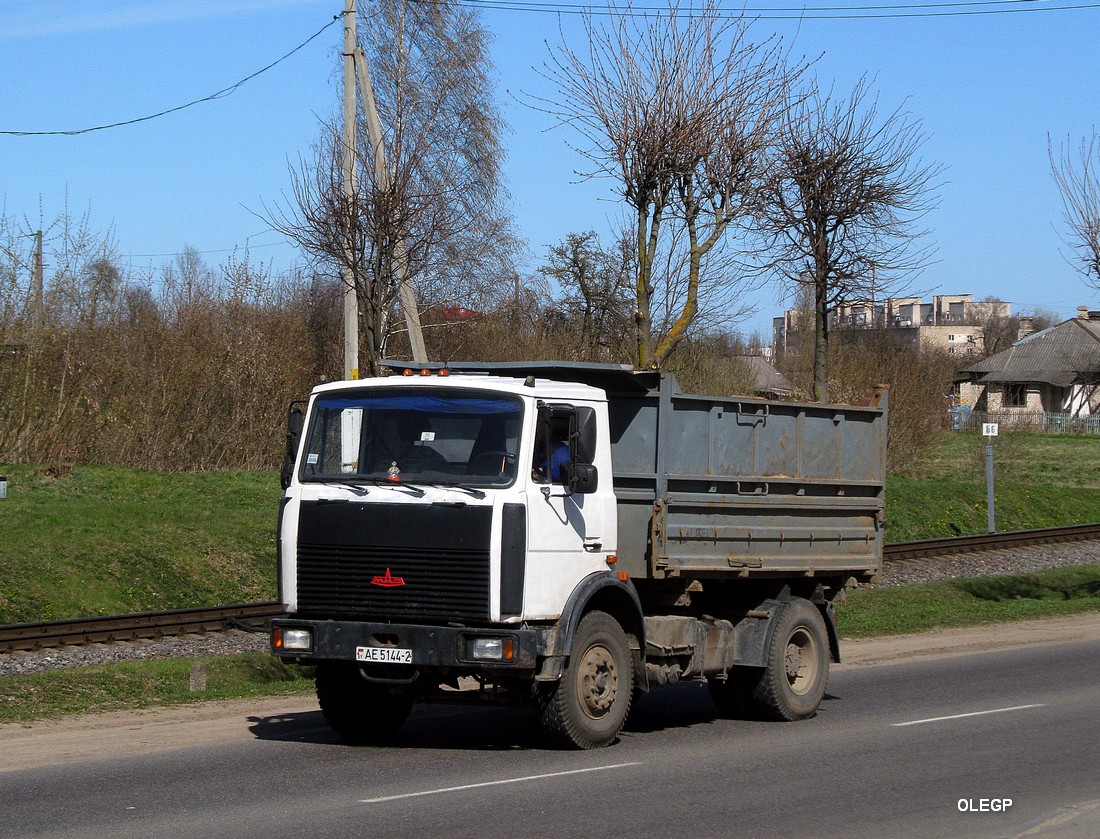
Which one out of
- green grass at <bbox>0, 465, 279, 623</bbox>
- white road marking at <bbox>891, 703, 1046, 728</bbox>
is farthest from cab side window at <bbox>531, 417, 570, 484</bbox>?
green grass at <bbox>0, 465, 279, 623</bbox>

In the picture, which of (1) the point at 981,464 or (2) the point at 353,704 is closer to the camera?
(2) the point at 353,704

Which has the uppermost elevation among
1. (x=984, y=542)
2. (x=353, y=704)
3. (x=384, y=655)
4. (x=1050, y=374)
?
(x=1050, y=374)

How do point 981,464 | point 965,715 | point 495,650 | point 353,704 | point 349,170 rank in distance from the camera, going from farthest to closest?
1. point 981,464
2. point 349,170
3. point 965,715
4. point 353,704
5. point 495,650

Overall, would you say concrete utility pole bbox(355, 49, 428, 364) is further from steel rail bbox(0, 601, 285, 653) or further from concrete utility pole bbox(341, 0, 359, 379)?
steel rail bbox(0, 601, 285, 653)

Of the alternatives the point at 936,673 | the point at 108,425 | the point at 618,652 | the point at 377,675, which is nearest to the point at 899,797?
the point at 618,652

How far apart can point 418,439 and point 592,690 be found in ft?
6.98

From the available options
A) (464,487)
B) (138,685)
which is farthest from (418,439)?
(138,685)

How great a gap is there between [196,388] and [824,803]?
21.2 meters

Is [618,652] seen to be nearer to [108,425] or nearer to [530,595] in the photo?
[530,595]

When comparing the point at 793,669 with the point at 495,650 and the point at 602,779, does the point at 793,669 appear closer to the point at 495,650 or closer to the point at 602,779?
the point at 602,779

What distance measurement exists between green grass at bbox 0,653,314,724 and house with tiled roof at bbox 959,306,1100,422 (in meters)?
75.9

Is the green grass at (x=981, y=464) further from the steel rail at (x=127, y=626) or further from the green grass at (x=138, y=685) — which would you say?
the green grass at (x=138, y=685)

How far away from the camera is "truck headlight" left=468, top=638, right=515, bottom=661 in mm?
8453

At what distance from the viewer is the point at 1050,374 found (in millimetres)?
86312
